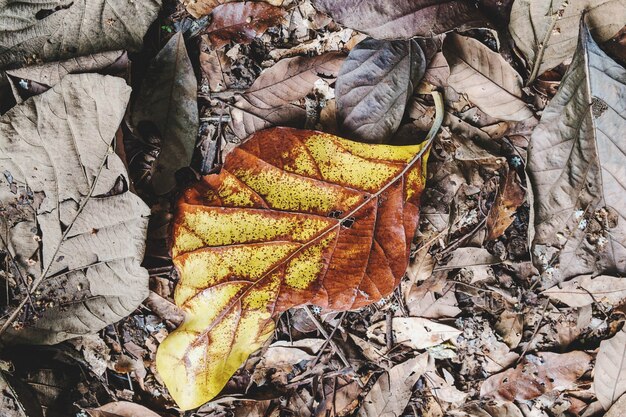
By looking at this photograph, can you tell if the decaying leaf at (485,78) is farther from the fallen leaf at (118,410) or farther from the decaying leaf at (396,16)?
the fallen leaf at (118,410)

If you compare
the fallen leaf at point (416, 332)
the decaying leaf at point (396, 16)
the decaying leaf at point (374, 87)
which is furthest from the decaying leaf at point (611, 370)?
the decaying leaf at point (396, 16)

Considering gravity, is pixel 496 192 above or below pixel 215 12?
below

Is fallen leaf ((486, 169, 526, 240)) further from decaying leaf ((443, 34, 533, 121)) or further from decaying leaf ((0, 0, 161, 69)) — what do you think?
decaying leaf ((0, 0, 161, 69))

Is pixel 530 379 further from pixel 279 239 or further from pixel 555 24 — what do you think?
pixel 555 24

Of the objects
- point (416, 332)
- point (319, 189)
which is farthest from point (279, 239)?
point (416, 332)

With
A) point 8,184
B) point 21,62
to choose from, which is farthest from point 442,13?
point 8,184

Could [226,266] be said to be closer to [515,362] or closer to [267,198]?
[267,198]
